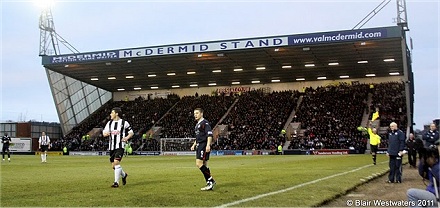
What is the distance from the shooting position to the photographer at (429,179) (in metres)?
6.51

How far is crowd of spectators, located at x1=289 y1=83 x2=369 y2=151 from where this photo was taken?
4962 cm

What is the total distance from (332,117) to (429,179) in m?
49.2

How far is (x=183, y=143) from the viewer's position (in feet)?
182

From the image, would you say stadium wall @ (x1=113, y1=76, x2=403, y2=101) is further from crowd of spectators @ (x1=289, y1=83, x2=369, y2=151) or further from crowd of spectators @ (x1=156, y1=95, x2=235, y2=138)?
crowd of spectators @ (x1=156, y1=95, x2=235, y2=138)

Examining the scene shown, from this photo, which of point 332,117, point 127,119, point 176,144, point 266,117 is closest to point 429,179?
point 332,117

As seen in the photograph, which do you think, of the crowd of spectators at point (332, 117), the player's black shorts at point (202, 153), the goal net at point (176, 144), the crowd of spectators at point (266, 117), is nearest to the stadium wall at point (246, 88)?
the crowd of spectators at point (266, 117)

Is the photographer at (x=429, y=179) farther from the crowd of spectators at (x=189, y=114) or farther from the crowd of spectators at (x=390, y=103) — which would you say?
the crowd of spectators at (x=189, y=114)

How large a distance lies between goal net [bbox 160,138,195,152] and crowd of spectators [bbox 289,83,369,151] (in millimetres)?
11917

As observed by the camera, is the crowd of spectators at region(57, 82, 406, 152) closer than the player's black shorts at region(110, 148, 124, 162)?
No

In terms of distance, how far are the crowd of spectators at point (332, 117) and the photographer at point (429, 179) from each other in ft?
137

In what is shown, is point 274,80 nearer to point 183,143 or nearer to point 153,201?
point 183,143

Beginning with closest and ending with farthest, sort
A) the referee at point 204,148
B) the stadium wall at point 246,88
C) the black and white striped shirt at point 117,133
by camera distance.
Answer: the referee at point 204,148
the black and white striped shirt at point 117,133
the stadium wall at point 246,88

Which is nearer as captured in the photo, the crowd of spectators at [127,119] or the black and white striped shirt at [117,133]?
the black and white striped shirt at [117,133]

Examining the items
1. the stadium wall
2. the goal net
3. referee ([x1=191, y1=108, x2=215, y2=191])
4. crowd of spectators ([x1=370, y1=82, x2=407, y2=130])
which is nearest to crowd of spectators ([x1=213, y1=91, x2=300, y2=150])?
the stadium wall
